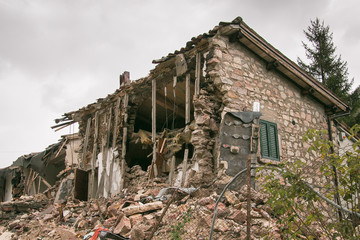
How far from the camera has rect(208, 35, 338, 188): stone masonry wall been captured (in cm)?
794

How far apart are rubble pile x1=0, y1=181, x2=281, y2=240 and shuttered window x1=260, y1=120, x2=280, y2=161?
2.11 m

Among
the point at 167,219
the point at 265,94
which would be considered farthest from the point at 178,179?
the point at 265,94

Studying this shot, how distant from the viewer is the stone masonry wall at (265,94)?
7.94m

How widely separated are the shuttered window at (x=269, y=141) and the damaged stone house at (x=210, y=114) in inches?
1.0

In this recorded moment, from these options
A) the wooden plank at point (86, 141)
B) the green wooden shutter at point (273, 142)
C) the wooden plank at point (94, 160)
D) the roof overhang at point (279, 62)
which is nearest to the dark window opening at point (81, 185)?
the wooden plank at point (94, 160)

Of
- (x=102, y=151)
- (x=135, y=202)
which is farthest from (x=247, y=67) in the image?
(x=102, y=151)

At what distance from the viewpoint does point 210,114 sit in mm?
7789

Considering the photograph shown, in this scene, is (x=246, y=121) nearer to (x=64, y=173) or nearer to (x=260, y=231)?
(x=260, y=231)

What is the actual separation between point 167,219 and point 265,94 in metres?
4.60

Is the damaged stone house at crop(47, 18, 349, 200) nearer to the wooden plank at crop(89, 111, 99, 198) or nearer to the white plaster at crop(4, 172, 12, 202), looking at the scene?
the wooden plank at crop(89, 111, 99, 198)

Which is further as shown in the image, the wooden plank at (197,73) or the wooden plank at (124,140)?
the wooden plank at (124,140)

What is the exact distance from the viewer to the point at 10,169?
18016 millimetres

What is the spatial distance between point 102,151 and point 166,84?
140 inches

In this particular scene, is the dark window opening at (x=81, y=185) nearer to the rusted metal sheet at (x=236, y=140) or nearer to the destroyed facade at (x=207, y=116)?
the destroyed facade at (x=207, y=116)
